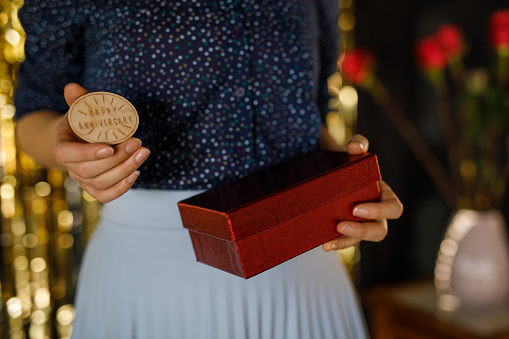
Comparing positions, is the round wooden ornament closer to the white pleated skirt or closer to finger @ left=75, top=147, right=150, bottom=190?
finger @ left=75, top=147, right=150, bottom=190

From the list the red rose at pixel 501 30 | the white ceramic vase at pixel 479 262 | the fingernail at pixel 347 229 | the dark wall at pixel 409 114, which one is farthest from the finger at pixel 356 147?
the dark wall at pixel 409 114

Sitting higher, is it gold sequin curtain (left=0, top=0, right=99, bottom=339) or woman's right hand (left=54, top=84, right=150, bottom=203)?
woman's right hand (left=54, top=84, right=150, bottom=203)

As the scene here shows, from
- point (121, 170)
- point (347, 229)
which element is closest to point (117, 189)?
point (121, 170)

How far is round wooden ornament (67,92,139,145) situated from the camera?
0.48 m

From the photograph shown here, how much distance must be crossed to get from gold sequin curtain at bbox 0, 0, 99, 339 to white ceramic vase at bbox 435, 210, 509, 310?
43.4 inches

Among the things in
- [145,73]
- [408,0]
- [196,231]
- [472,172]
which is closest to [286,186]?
[196,231]

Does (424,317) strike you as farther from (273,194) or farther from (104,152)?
(104,152)

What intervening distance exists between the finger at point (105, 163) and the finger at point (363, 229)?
0.87ft

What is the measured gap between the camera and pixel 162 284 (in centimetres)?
61

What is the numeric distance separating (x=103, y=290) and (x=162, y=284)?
0.09m

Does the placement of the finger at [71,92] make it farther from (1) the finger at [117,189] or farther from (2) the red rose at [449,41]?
(2) the red rose at [449,41]

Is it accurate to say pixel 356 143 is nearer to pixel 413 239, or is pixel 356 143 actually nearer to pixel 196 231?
pixel 196 231

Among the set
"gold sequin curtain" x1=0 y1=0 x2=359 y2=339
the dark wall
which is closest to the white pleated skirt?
"gold sequin curtain" x1=0 y1=0 x2=359 y2=339

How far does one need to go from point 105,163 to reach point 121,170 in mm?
16
